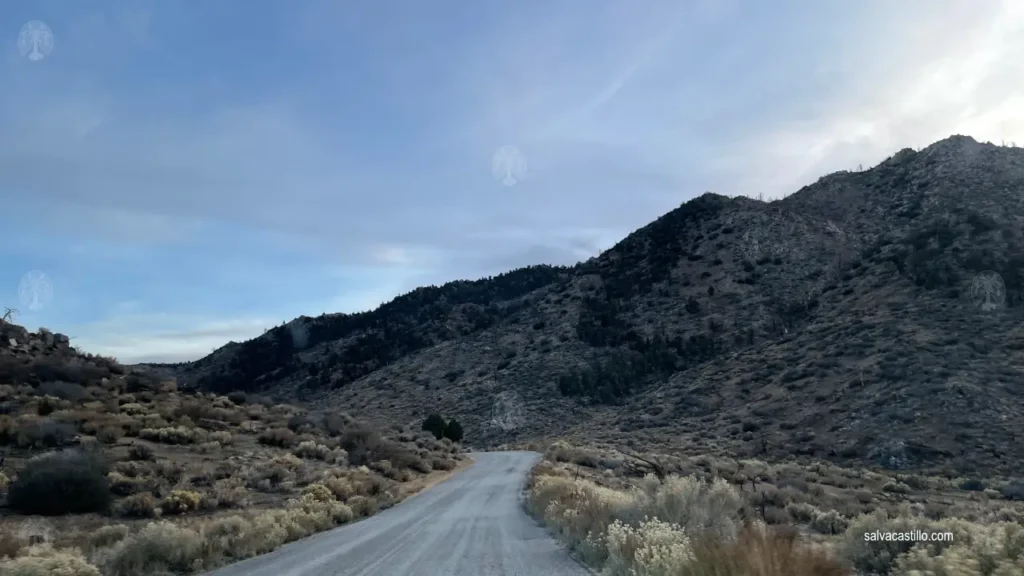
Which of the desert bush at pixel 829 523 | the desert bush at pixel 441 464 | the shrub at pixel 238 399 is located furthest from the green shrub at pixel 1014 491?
the shrub at pixel 238 399

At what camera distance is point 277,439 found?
32.9 m

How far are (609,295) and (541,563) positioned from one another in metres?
76.5

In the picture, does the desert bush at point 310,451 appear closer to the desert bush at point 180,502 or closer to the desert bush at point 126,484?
the desert bush at point 126,484

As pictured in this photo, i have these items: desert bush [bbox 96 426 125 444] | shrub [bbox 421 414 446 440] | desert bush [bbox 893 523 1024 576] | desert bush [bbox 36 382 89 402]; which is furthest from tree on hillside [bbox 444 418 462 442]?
desert bush [bbox 893 523 1024 576]

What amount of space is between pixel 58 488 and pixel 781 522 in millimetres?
19140

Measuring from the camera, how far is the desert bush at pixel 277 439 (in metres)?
32.6

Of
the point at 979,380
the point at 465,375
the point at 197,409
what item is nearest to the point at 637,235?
the point at 465,375

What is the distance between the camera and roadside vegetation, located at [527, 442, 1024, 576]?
6.11 metres

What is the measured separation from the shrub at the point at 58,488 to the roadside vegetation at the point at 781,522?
12.7 m

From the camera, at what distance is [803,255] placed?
7438cm

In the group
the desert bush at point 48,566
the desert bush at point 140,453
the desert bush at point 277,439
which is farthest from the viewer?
the desert bush at point 277,439

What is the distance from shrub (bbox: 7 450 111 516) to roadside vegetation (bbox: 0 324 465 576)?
0.10ft

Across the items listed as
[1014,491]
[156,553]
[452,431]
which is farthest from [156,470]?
[452,431]

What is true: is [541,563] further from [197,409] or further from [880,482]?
[197,409]
